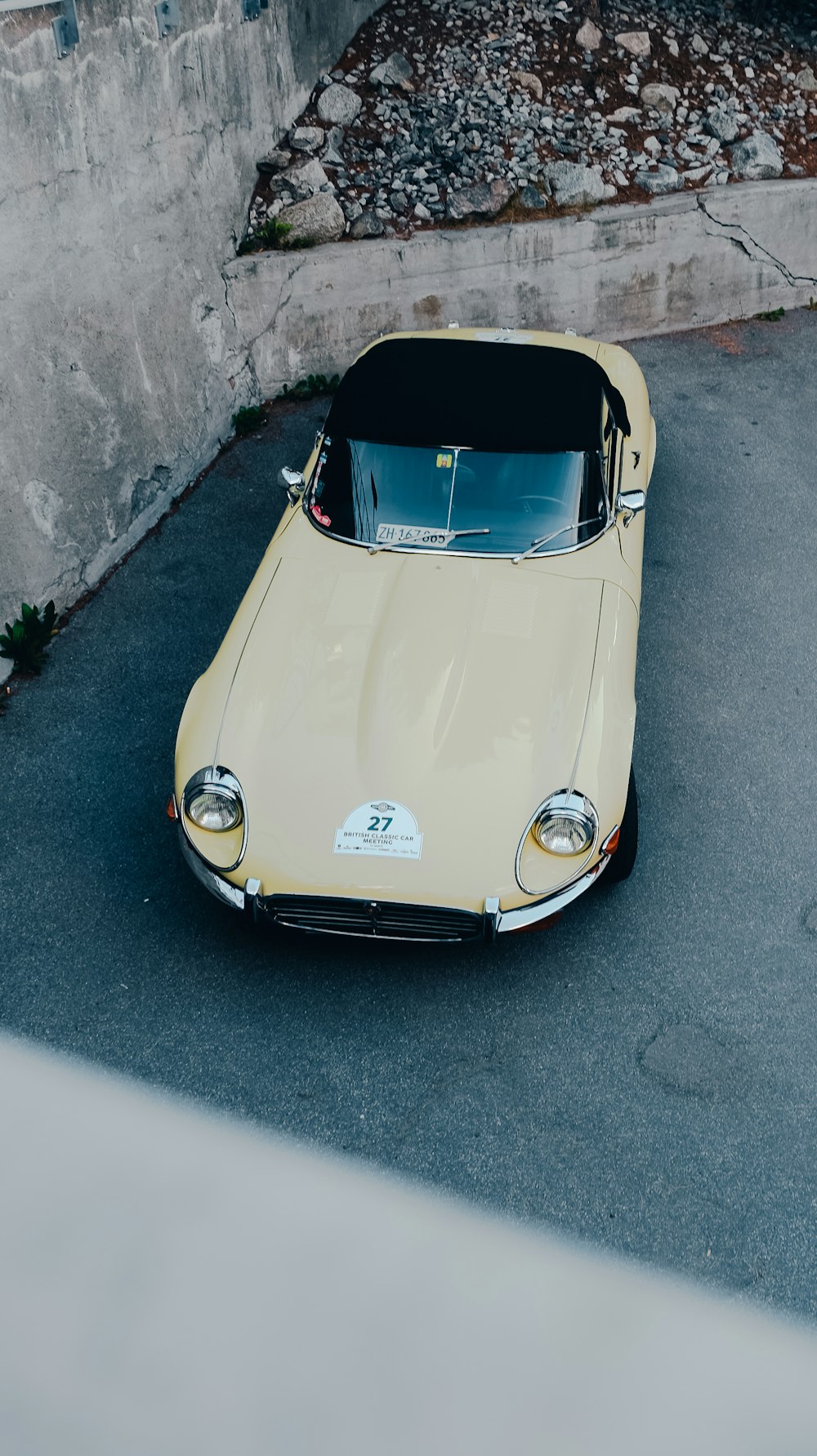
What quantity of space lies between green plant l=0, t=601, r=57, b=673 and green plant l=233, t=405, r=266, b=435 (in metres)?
2.33

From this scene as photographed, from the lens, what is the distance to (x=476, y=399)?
203 inches

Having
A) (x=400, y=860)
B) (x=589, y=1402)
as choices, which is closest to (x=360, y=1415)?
(x=589, y=1402)

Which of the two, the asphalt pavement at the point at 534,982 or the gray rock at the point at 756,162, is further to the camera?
the gray rock at the point at 756,162

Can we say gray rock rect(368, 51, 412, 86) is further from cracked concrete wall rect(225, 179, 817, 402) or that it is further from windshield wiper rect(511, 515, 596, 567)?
windshield wiper rect(511, 515, 596, 567)

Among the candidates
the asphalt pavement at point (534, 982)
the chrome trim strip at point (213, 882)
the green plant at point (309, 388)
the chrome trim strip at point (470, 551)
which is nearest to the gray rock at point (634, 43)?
the green plant at point (309, 388)

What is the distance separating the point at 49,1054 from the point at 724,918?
265 centimetres

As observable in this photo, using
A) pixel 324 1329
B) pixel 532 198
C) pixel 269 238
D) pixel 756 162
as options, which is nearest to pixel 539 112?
pixel 532 198

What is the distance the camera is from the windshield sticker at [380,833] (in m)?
3.89

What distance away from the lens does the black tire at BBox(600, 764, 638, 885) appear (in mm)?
4426

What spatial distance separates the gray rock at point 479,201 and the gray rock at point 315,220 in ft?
2.81

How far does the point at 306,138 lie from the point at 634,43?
10.6 feet

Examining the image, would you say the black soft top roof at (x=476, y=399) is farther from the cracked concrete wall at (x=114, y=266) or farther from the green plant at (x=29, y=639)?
the green plant at (x=29, y=639)

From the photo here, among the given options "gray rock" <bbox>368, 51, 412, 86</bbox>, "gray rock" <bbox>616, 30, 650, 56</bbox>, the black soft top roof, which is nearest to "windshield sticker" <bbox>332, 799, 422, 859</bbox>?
the black soft top roof

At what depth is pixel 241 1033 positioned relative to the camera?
4.11 meters
